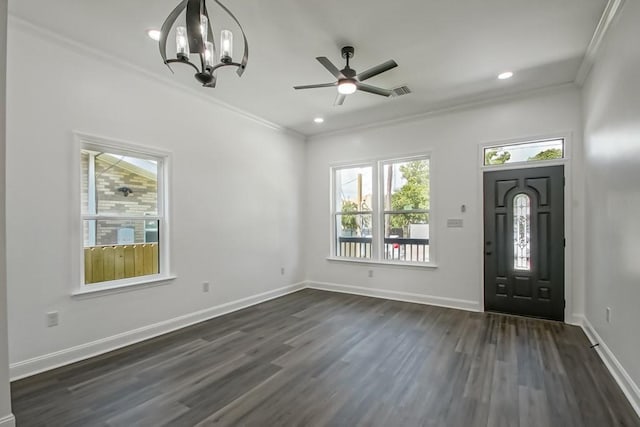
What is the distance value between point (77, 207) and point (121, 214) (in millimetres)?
440

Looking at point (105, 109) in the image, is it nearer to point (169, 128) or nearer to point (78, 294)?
point (169, 128)

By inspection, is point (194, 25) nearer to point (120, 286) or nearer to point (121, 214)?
point (121, 214)

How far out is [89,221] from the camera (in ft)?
10.1

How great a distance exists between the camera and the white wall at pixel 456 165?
12.9 ft

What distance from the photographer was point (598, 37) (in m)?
2.78

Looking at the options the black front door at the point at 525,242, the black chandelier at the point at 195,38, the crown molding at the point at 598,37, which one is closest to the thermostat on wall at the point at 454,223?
the black front door at the point at 525,242

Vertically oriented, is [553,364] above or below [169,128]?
below

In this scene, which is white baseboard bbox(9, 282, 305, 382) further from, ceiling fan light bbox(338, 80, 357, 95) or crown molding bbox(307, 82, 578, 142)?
crown molding bbox(307, 82, 578, 142)

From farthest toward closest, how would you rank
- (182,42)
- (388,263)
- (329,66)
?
1. (388,263)
2. (329,66)
3. (182,42)

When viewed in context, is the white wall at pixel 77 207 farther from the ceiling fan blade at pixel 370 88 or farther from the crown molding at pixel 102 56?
the ceiling fan blade at pixel 370 88

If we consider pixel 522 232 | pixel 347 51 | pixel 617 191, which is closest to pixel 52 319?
pixel 347 51

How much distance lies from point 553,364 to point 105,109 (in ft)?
16.4

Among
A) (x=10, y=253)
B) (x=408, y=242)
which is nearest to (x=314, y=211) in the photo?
(x=408, y=242)

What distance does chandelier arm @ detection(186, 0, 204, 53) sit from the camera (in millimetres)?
1801
